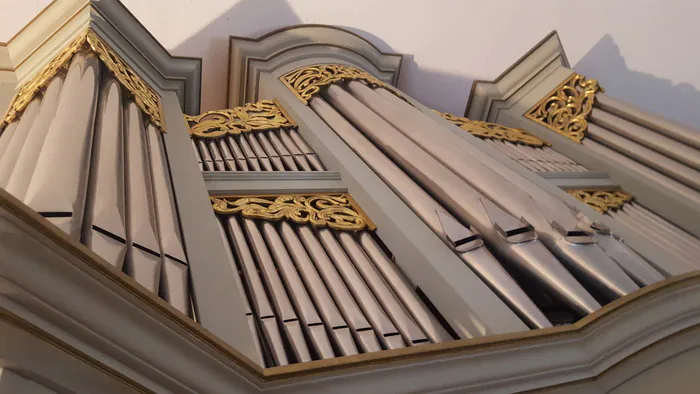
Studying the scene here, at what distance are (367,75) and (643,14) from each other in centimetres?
243

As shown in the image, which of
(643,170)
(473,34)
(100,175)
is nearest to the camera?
(100,175)

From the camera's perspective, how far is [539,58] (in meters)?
3.62

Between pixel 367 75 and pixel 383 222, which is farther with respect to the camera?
pixel 367 75

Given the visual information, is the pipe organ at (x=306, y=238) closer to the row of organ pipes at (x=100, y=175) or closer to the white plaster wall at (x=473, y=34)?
the row of organ pipes at (x=100, y=175)

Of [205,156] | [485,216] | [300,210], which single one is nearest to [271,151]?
[205,156]

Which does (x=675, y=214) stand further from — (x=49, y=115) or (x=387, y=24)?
(x=49, y=115)

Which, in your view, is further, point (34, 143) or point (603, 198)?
point (603, 198)

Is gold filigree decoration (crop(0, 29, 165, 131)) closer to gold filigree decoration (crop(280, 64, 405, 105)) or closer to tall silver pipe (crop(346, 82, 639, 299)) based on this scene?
gold filigree decoration (crop(280, 64, 405, 105))

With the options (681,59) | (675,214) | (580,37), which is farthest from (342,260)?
(681,59)

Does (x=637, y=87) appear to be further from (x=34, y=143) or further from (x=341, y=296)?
(x=34, y=143)

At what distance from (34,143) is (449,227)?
3.91ft

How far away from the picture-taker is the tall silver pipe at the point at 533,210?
148 cm

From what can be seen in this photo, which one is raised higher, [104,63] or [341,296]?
[104,63]

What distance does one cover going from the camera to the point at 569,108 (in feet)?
11.2
